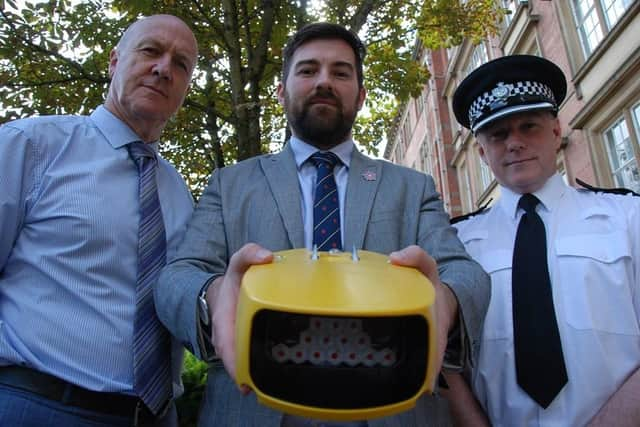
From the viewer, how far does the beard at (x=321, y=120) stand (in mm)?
1751

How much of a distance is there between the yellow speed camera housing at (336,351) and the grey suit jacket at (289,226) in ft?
1.10

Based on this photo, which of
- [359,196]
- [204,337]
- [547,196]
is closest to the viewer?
[204,337]

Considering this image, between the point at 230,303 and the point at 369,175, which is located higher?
the point at 369,175

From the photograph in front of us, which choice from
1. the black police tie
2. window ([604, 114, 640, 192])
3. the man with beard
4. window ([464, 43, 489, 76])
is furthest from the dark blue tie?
window ([464, 43, 489, 76])

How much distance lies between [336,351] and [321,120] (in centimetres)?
113

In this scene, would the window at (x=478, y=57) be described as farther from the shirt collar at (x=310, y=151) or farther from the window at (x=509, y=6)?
the shirt collar at (x=310, y=151)

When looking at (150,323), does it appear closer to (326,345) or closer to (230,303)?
(230,303)

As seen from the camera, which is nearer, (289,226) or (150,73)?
(289,226)

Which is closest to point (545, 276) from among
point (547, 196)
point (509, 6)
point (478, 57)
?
point (547, 196)

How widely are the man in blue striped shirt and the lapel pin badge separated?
0.76 metres

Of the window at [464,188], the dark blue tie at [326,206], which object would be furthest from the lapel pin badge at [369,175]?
the window at [464,188]

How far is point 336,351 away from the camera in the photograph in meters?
0.79

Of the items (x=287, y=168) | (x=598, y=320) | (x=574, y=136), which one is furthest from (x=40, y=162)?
(x=574, y=136)

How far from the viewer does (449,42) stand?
20.5 ft
